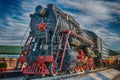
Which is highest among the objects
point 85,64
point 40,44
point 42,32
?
point 42,32

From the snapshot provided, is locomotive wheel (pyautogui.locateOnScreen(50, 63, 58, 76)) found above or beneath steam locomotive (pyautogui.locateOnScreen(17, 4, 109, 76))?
beneath

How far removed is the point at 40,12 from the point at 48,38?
1.18m

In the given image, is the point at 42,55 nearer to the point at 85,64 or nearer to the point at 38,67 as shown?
the point at 38,67

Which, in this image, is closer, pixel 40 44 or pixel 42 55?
pixel 42 55

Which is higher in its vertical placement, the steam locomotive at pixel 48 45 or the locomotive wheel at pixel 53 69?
the steam locomotive at pixel 48 45

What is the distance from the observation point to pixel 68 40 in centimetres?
834

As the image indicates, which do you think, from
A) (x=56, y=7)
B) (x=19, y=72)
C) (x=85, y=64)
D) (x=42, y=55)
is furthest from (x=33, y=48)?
(x=85, y=64)

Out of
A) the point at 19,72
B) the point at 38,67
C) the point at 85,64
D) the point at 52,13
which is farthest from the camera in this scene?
the point at 85,64

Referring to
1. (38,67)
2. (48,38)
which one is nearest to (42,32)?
(48,38)

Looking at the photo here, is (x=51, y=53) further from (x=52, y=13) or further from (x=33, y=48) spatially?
(x=52, y=13)

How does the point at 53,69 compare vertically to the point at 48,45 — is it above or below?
below

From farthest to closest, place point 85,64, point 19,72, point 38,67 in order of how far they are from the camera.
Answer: point 85,64, point 19,72, point 38,67

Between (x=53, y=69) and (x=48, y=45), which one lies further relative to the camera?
(x=48, y=45)

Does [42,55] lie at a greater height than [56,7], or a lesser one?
lesser
